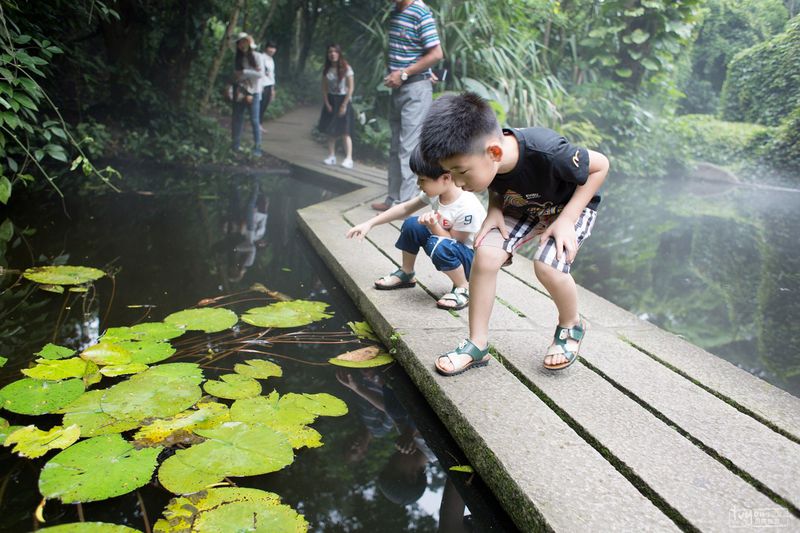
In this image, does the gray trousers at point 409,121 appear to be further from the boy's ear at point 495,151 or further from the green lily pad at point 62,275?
the boy's ear at point 495,151

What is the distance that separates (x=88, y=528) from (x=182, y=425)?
38 cm

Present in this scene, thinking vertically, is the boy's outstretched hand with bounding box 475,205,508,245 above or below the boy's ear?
below

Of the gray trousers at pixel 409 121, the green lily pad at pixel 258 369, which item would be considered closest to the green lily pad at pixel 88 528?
the green lily pad at pixel 258 369

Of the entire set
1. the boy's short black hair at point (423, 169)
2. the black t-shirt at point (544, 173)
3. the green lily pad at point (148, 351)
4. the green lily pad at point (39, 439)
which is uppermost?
the black t-shirt at point (544, 173)

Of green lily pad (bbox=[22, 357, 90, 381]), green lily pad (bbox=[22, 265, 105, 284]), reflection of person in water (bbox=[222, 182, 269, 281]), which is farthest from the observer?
reflection of person in water (bbox=[222, 182, 269, 281])

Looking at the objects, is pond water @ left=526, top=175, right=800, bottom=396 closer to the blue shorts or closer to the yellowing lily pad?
the blue shorts

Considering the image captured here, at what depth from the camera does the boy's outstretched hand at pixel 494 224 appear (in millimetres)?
1824

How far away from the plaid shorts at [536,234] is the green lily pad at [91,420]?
1.05 m

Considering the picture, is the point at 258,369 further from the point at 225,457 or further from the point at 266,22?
the point at 266,22

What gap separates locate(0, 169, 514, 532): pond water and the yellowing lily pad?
0.03 meters

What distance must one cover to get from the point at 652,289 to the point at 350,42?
5636 millimetres

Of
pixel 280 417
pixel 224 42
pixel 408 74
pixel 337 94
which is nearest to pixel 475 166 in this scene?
pixel 280 417

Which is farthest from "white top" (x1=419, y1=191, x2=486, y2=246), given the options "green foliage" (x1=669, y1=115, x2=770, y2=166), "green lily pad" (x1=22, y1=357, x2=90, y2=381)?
"green foliage" (x1=669, y1=115, x2=770, y2=166)

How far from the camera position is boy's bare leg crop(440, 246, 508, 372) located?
1766mm
